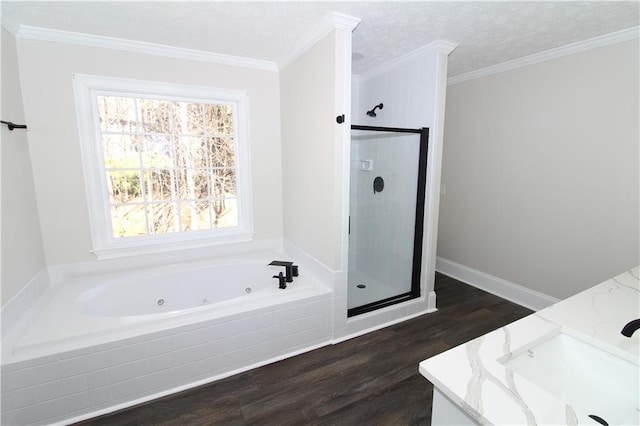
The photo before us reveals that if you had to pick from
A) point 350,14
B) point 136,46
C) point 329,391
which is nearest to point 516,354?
point 329,391

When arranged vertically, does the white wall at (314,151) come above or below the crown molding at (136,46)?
below

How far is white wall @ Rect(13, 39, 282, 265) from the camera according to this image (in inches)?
88.6

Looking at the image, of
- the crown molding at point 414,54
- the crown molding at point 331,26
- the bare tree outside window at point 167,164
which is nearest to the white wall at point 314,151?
the crown molding at point 331,26

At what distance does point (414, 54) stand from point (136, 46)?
7.65 ft

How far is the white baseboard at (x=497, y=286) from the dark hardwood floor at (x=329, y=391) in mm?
711

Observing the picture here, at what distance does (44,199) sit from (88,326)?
121 centimetres

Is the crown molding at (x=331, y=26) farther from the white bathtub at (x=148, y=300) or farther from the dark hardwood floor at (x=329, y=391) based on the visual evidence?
the dark hardwood floor at (x=329, y=391)

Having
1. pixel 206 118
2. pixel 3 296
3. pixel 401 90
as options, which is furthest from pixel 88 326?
pixel 401 90

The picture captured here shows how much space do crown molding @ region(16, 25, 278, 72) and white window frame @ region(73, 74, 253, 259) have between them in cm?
24

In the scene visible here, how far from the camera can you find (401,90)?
2.88m

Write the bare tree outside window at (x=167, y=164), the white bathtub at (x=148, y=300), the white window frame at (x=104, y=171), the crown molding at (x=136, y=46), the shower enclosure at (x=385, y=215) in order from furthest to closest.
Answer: the shower enclosure at (x=385, y=215) → the bare tree outside window at (x=167, y=164) → the white window frame at (x=104, y=171) → the crown molding at (x=136, y=46) → the white bathtub at (x=148, y=300)

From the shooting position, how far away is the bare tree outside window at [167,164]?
2.61 m

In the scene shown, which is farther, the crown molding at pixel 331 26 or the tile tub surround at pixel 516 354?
the crown molding at pixel 331 26

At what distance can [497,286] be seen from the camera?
3.19 metres
